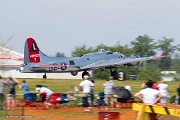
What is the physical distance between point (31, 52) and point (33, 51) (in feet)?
1.15

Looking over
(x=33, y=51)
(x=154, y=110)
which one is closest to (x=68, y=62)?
(x=33, y=51)

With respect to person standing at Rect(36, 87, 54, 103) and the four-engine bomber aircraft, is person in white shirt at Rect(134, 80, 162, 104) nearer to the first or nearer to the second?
person standing at Rect(36, 87, 54, 103)

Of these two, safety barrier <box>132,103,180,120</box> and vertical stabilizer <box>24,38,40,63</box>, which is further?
vertical stabilizer <box>24,38,40,63</box>

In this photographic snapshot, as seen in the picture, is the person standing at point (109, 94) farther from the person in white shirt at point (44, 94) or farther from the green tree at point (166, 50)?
the green tree at point (166, 50)

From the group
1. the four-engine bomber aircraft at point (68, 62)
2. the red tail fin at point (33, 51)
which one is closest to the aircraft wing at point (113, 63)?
the four-engine bomber aircraft at point (68, 62)

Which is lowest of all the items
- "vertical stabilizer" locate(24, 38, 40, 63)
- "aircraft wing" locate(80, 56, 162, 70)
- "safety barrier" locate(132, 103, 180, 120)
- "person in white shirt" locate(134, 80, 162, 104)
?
"safety barrier" locate(132, 103, 180, 120)

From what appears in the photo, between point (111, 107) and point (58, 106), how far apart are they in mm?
2510

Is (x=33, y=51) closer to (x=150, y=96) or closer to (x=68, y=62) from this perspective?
(x=68, y=62)

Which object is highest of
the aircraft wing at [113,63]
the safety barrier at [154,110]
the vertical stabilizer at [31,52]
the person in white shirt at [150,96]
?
the vertical stabilizer at [31,52]

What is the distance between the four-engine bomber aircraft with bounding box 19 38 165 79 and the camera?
188 ft

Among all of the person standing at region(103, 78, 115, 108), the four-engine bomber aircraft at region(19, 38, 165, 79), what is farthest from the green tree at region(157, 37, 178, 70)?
the person standing at region(103, 78, 115, 108)

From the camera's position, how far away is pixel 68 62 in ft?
191

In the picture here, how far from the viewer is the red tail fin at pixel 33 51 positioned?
59500 mm

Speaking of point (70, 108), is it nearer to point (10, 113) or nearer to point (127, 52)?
point (10, 113)
